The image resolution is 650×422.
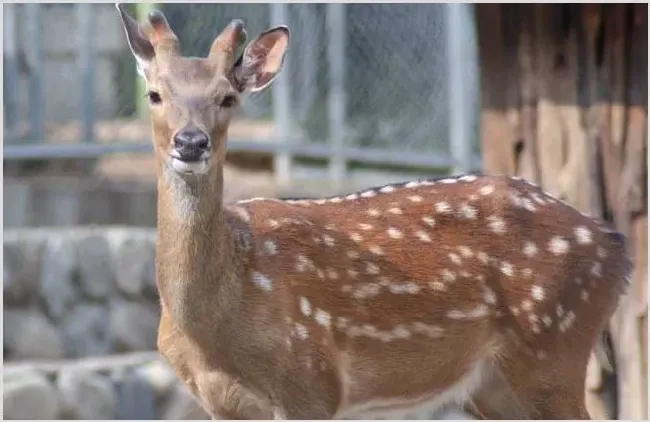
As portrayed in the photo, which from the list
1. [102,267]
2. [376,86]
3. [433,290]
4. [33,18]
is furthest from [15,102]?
[433,290]

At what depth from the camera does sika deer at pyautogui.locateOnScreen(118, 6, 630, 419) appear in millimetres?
5008

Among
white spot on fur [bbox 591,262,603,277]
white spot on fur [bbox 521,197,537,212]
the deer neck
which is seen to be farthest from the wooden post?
the deer neck

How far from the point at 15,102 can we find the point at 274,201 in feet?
15.3

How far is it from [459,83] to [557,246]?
426 centimetres

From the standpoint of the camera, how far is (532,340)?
5648 millimetres

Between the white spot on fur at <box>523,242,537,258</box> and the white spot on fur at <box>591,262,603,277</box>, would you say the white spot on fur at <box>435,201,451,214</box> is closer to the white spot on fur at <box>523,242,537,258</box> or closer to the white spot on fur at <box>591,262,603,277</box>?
the white spot on fur at <box>523,242,537,258</box>

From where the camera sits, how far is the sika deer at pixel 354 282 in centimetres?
501

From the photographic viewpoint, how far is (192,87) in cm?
486

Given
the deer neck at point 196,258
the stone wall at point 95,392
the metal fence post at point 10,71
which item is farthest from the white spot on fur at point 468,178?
the metal fence post at point 10,71

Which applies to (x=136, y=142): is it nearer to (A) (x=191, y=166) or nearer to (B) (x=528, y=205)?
(B) (x=528, y=205)

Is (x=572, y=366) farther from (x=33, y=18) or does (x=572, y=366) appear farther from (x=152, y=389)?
(x=33, y=18)

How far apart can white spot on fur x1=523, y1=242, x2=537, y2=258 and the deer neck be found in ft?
3.60

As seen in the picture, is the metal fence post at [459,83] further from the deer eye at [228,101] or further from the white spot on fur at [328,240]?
the deer eye at [228,101]

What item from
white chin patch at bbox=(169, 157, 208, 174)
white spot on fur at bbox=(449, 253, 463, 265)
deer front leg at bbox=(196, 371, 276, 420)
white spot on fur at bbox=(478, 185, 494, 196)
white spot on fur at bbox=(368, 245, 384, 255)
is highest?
white chin patch at bbox=(169, 157, 208, 174)
